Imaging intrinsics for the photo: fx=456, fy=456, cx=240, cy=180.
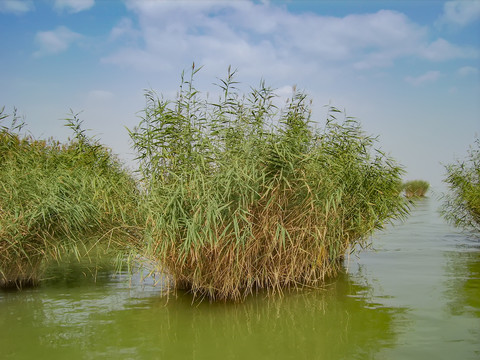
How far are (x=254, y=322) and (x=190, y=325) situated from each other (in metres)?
0.78

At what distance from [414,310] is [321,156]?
249cm

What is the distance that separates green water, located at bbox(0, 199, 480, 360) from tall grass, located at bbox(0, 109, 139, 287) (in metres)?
0.61

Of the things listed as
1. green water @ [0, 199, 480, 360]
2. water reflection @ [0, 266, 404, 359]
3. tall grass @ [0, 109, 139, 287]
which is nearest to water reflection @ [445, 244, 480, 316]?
green water @ [0, 199, 480, 360]

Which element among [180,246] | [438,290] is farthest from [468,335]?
[180,246]

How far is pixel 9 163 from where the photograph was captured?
300 inches

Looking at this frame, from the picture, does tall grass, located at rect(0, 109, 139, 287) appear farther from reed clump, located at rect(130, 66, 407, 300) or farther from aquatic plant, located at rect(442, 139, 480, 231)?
aquatic plant, located at rect(442, 139, 480, 231)

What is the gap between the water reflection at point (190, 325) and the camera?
4750 mm

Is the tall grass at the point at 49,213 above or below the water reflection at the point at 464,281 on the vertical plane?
above

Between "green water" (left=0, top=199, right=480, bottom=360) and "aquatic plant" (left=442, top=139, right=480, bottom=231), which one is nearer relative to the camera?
"green water" (left=0, top=199, right=480, bottom=360)

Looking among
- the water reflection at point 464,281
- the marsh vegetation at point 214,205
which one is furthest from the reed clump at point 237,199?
the water reflection at point 464,281

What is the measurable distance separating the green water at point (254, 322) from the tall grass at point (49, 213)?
61 centimetres

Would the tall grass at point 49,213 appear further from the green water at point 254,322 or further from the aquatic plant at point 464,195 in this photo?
the aquatic plant at point 464,195

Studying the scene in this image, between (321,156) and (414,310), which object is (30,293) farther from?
(414,310)

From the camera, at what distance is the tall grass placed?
21.8ft
